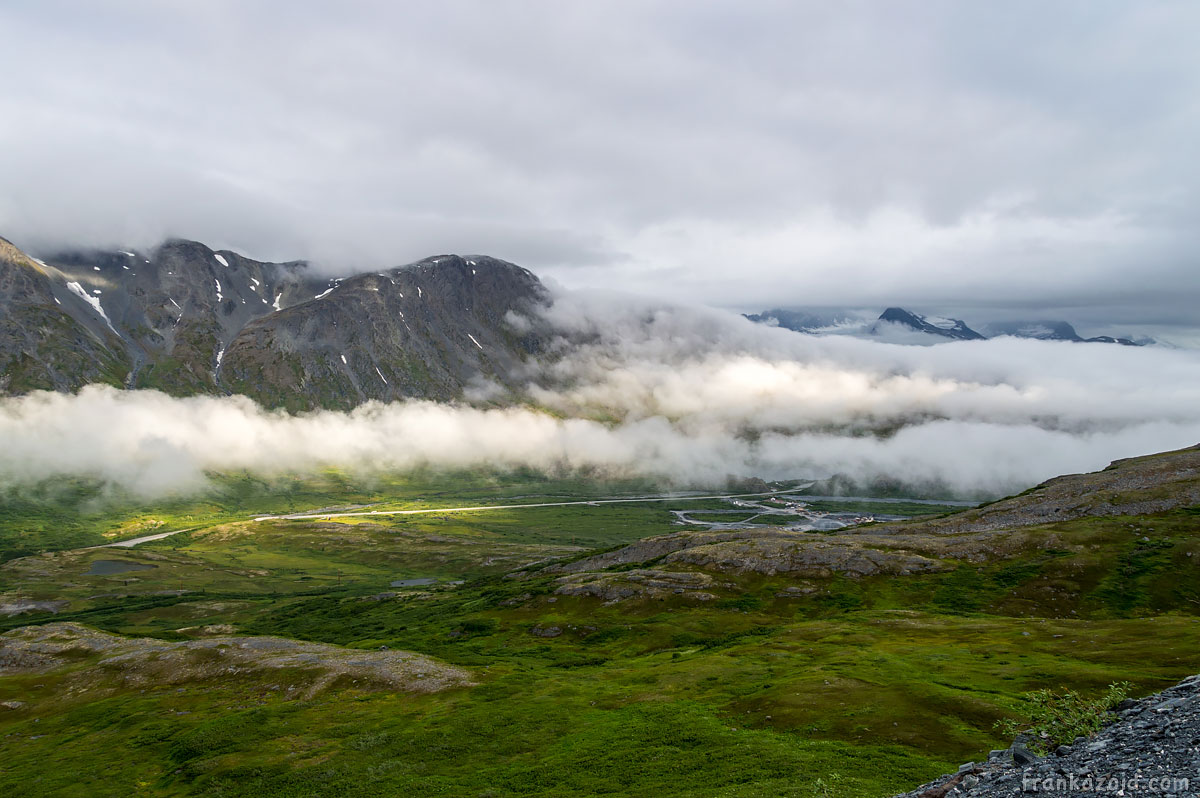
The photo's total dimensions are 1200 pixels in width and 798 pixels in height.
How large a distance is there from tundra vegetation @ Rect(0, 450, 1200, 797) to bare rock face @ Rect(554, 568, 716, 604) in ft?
2.33

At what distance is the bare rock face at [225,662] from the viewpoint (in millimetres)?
97188

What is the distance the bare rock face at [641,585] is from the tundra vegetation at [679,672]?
28.0 inches

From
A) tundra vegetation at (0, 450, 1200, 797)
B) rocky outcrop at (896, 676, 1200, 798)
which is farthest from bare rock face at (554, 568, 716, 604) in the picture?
rocky outcrop at (896, 676, 1200, 798)

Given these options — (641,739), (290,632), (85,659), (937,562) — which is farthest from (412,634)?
(937,562)

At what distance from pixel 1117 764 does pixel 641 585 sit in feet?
422

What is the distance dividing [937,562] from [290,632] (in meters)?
172

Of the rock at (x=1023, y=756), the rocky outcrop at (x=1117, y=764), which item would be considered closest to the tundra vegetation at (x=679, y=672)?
the rocky outcrop at (x=1117, y=764)

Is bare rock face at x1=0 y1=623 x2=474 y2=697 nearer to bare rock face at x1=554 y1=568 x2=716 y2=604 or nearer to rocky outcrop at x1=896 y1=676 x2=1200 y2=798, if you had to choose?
bare rock face at x1=554 y1=568 x2=716 y2=604

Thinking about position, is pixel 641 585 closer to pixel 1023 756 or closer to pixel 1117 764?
pixel 1023 756

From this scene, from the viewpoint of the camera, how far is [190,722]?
85438 millimetres

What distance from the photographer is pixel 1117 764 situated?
79.8 ft

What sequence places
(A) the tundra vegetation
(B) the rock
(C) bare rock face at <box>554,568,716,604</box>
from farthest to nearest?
(C) bare rock face at <box>554,568,716,604</box> → (A) the tundra vegetation → (B) the rock

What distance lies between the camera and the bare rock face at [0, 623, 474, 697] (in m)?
97.2

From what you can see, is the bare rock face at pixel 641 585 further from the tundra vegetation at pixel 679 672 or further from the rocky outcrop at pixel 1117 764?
the rocky outcrop at pixel 1117 764
